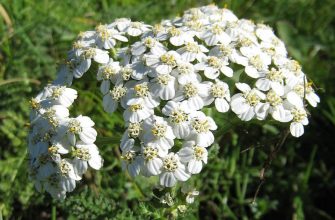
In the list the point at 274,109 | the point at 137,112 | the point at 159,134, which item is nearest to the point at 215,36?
the point at 274,109

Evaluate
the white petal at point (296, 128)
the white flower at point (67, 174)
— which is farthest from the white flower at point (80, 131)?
the white petal at point (296, 128)

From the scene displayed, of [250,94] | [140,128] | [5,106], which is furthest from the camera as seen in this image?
[5,106]

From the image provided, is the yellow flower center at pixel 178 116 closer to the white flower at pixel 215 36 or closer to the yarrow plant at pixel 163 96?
the yarrow plant at pixel 163 96

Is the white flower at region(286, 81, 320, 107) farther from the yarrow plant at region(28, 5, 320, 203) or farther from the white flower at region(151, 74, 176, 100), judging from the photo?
the white flower at region(151, 74, 176, 100)

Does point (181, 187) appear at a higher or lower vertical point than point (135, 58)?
lower

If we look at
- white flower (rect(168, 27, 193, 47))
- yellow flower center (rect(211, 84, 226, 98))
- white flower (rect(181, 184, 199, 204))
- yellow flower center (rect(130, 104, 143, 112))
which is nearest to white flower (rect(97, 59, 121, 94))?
yellow flower center (rect(130, 104, 143, 112))

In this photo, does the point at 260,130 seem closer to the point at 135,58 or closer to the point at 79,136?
the point at 135,58

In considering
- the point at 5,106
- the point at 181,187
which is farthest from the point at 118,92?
the point at 5,106
